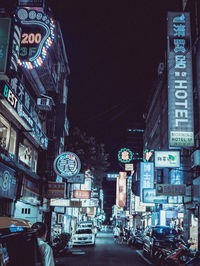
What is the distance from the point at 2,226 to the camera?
4957 millimetres

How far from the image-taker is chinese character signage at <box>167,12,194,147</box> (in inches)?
938

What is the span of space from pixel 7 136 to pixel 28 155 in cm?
523

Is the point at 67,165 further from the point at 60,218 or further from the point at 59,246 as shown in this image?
the point at 60,218

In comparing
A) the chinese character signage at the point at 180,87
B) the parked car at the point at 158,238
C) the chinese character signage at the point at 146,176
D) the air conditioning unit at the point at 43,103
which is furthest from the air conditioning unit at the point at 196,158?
the air conditioning unit at the point at 43,103

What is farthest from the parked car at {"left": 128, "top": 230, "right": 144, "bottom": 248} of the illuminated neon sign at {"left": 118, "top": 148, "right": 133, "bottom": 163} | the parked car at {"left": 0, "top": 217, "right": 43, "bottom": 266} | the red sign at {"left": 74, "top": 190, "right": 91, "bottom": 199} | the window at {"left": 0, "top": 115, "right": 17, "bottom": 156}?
the parked car at {"left": 0, "top": 217, "right": 43, "bottom": 266}

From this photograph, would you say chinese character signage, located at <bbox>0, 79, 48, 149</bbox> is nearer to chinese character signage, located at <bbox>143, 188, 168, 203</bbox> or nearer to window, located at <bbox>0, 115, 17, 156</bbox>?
window, located at <bbox>0, 115, 17, 156</bbox>

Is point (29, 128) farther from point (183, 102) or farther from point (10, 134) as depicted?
point (183, 102)

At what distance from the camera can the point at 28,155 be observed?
20.9 meters

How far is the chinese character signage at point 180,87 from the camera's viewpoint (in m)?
23.8

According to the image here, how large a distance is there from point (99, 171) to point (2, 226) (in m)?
34.9

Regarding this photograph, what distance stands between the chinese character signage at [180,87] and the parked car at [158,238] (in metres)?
7.33

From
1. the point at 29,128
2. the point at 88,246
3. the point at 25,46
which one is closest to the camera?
the point at 25,46

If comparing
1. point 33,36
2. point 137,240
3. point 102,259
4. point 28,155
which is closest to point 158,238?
point 102,259

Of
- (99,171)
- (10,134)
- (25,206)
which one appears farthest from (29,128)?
(99,171)
